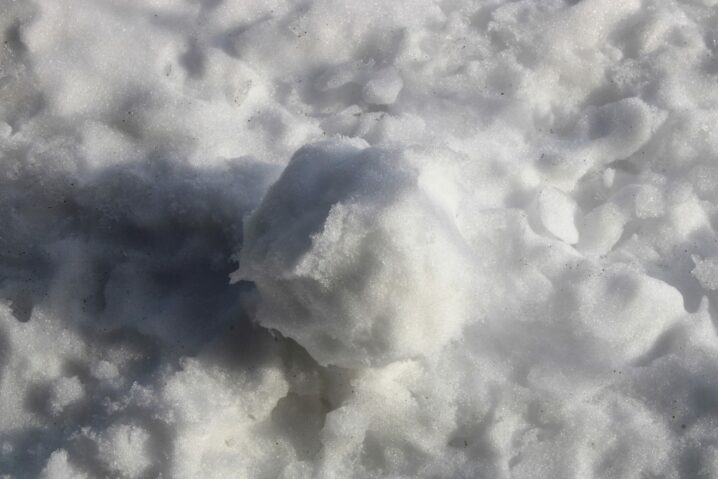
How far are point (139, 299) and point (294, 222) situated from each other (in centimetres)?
53

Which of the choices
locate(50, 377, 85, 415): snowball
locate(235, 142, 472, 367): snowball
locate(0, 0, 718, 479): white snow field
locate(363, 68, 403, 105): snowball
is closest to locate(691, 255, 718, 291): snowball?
locate(0, 0, 718, 479): white snow field

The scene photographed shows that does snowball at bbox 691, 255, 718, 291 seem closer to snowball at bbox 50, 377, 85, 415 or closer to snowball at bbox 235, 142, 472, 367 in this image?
snowball at bbox 235, 142, 472, 367

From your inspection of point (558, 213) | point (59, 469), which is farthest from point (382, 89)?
point (59, 469)

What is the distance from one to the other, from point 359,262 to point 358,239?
1.8 inches

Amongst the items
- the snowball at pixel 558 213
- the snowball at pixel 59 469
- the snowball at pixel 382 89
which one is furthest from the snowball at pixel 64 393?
the snowball at pixel 558 213

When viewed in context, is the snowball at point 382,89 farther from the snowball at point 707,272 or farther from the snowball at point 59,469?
the snowball at point 59,469

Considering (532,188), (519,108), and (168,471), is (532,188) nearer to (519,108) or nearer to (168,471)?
(519,108)

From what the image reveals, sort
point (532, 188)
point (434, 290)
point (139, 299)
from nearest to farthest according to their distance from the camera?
point (434, 290) < point (139, 299) < point (532, 188)

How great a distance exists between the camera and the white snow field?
1.48 m

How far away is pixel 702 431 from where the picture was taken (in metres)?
1.51

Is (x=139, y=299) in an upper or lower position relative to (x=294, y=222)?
lower

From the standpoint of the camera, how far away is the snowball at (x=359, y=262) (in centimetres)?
138

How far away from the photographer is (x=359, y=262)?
139 cm

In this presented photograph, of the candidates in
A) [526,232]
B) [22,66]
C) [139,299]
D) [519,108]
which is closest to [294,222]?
[139,299]
